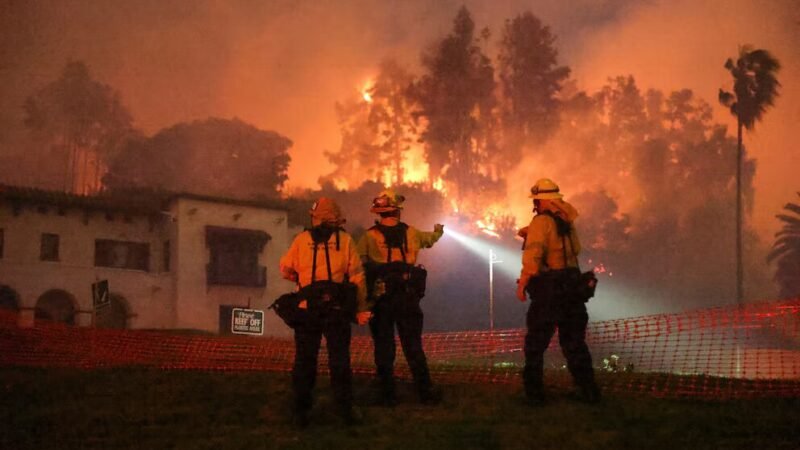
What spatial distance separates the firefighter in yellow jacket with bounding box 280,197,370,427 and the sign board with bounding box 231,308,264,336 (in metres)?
10.2

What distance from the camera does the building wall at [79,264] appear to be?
3456 cm

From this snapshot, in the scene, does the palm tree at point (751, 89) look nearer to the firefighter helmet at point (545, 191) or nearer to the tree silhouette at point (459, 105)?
the tree silhouette at point (459, 105)

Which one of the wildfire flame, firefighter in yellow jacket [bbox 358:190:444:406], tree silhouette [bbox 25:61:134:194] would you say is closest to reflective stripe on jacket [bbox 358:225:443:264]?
firefighter in yellow jacket [bbox 358:190:444:406]

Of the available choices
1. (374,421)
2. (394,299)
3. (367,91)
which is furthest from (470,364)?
(367,91)

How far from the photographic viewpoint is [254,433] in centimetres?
562

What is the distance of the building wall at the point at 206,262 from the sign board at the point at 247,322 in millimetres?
22804

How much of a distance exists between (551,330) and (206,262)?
1392 inches

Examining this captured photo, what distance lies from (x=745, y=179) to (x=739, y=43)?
14661 mm

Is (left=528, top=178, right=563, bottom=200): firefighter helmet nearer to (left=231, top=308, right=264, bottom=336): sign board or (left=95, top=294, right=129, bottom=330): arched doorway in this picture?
(left=231, top=308, right=264, bottom=336): sign board

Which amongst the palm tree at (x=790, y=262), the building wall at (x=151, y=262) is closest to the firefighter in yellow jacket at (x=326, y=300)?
the building wall at (x=151, y=262)

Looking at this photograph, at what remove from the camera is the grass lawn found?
5.10 m

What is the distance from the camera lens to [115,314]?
37.4 metres

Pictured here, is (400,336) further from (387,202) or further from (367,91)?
(367,91)

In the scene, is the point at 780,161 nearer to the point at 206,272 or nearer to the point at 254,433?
the point at 206,272
